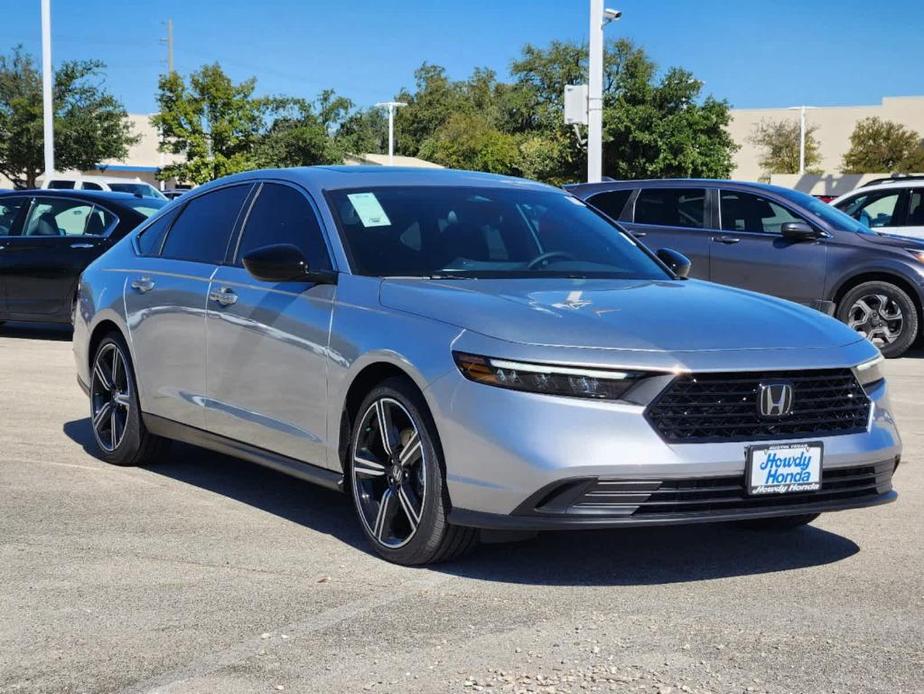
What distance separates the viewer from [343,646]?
4633 mm

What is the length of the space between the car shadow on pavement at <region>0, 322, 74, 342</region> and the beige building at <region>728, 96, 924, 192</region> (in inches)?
3186

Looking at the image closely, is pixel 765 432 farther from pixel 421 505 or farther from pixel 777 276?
pixel 777 276

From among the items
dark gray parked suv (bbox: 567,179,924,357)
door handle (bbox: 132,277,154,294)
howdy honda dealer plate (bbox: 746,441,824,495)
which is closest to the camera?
howdy honda dealer plate (bbox: 746,441,824,495)

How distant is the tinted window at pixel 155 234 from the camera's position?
25.5 feet

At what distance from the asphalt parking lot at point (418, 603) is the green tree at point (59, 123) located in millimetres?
45156

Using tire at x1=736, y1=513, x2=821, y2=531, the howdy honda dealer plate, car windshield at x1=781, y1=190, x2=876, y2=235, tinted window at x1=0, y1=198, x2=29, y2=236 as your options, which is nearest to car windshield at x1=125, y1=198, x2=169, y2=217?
tinted window at x1=0, y1=198, x2=29, y2=236

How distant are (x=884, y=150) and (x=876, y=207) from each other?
6778 cm

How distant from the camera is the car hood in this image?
5.21m

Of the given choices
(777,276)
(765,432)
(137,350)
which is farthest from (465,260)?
(777,276)

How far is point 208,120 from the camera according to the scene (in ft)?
168

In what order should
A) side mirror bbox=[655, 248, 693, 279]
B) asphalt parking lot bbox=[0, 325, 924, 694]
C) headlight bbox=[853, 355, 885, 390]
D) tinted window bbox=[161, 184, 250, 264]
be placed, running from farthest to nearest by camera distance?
tinted window bbox=[161, 184, 250, 264] < side mirror bbox=[655, 248, 693, 279] < headlight bbox=[853, 355, 885, 390] < asphalt parking lot bbox=[0, 325, 924, 694]

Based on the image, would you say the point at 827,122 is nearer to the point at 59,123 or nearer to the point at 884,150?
the point at 884,150

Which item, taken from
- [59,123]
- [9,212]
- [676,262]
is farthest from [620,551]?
[59,123]

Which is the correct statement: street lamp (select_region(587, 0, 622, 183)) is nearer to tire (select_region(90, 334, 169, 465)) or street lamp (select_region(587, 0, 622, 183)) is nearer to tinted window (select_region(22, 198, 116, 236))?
tinted window (select_region(22, 198, 116, 236))
